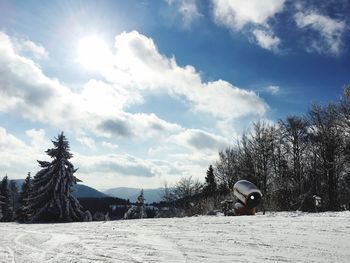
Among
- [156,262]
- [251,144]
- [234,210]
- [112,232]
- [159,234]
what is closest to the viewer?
[156,262]

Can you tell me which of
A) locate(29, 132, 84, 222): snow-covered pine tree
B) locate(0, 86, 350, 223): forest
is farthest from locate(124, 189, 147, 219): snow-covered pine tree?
locate(29, 132, 84, 222): snow-covered pine tree

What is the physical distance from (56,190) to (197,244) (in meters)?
23.9

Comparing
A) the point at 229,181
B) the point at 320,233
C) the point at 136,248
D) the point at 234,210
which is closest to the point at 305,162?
the point at 229,181

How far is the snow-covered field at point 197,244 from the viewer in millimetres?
7812

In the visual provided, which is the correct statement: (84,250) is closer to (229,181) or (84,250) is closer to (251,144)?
(251,144)

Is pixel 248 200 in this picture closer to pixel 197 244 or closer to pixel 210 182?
pixel 197 244

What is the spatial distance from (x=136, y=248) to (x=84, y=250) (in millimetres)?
1224

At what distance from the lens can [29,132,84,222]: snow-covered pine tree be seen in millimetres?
30188

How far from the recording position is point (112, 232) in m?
12.2

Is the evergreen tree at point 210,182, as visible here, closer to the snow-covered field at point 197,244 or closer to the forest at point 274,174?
the forest at point 274,174

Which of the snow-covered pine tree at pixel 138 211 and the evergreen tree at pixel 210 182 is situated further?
the evergreen tree at pixel 210 182

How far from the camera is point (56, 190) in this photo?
30734mm

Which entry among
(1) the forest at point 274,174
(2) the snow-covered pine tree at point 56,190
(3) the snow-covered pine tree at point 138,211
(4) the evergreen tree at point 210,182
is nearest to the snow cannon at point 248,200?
(1) the forest at point 274,174

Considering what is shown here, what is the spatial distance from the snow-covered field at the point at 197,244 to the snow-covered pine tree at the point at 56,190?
60.6ft
